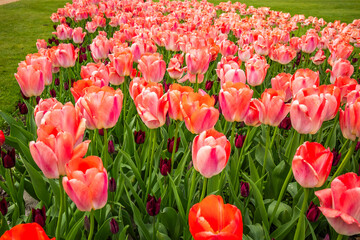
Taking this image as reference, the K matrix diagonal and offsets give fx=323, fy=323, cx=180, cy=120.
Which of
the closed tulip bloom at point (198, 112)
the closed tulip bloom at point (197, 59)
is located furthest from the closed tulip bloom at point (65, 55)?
the closed tulip bloom at point (198, 112)

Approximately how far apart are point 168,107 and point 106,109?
32cm

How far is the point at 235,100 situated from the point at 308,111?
365mm

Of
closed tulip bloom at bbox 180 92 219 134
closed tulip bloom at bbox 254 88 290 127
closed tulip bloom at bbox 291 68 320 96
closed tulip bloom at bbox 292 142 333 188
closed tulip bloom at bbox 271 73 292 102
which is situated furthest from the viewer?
closed tulip bloom at bbox 271 73 292 102

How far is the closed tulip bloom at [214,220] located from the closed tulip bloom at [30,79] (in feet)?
5.61

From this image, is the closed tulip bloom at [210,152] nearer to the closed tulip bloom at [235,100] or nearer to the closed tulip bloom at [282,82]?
the closed tulip bloom at [235,100]

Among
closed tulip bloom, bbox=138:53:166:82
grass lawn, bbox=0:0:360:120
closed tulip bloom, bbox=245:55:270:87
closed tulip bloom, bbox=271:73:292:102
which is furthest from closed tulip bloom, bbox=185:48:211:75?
grass lawn, bbox=0:0:360:120

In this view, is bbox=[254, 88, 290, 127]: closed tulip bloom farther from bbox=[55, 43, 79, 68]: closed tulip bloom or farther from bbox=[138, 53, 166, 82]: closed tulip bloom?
bbox=[55, 43, 79, 68]: closed tulip bloom

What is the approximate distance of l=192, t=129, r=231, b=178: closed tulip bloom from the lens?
128cm

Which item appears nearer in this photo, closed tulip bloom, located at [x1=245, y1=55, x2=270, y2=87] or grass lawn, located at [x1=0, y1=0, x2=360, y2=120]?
closed tulip bloom, located at [x1=245, y1=55, x2=270, y2=87]

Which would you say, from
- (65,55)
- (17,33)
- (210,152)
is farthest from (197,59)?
(17,33)

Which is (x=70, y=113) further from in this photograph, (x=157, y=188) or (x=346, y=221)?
(x=346, y=221)

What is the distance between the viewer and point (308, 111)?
160 cm

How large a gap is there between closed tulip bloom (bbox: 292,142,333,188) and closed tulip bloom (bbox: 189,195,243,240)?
1.39 ft

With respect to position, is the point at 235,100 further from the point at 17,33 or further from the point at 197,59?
the point at 17,33
